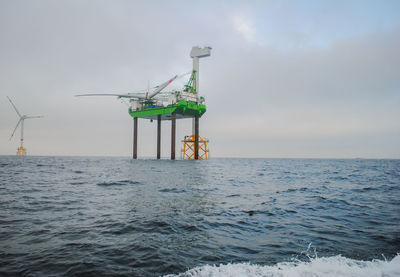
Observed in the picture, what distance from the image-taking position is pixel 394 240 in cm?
599

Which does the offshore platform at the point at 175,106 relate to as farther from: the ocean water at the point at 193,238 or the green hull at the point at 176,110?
the ocean water at the point at 193,238

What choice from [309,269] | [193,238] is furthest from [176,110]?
[309,269]

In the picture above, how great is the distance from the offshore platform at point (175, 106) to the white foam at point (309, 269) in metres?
56.4

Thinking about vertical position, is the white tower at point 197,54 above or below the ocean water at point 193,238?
above

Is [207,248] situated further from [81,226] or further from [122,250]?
[81,226]

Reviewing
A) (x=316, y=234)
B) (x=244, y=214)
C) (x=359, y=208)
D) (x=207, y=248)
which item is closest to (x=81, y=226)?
(x=207, y=248)

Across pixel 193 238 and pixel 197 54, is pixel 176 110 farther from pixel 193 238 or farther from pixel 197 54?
pixel 193 238

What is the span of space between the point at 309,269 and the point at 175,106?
57.5m

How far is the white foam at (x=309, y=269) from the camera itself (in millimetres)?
4055

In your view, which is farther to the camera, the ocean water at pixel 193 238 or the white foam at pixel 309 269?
the ocean water at pixel 193 238

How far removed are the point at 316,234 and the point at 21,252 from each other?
6645 millimetres

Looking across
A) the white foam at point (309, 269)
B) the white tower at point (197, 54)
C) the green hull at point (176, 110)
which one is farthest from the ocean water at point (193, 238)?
the white tower at point (197, 54)

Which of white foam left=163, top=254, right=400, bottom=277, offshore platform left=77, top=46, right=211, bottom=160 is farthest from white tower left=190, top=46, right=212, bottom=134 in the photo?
white foam left=163, top=254, right=400, bottom=277

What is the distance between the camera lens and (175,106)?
2376 inches
